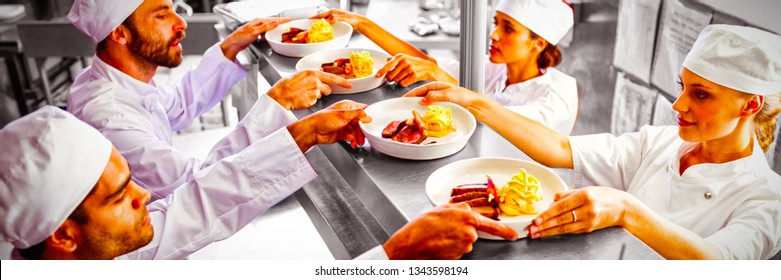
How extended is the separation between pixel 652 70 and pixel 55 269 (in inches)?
82.3

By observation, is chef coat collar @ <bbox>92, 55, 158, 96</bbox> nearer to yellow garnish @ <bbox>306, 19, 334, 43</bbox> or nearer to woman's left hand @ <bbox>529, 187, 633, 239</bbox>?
yellow garnish @ <bbox>306, 19, 334, 43</bbox>

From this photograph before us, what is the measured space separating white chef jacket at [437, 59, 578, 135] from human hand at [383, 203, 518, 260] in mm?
855

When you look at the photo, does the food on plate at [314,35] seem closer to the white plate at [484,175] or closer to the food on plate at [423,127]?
the food on plate at [423,127]

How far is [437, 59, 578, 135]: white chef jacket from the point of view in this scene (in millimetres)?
1817

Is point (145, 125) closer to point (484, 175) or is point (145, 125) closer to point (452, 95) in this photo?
point (452, 95)

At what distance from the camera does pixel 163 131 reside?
1.69 meters

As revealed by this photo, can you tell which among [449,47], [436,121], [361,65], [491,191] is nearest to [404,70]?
[361,65]

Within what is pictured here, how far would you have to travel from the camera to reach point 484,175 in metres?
1.10

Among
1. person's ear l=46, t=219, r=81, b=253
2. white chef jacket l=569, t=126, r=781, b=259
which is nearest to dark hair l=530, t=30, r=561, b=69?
white chef jacket l=569, t=126, r=781, b=259

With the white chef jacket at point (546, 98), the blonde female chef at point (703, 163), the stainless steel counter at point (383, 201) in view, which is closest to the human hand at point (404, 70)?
the stainless steel counter at point (383, 201)

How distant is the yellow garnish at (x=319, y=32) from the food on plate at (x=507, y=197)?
91 centimetres

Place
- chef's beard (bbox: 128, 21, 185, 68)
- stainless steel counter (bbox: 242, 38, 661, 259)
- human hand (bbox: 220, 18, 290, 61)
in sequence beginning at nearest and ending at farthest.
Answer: stainless steel counter (bbox: 242, 38, 661, 259) → chef's beard (bbox: 128, 21, 185, 68) → human hand (bbox: 220, 18, 290, 61)

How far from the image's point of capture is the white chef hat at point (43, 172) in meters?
1.01

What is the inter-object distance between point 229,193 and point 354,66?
43 cm
